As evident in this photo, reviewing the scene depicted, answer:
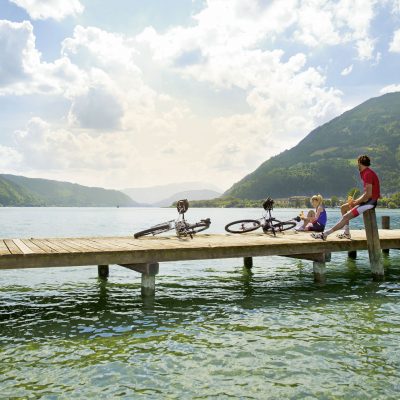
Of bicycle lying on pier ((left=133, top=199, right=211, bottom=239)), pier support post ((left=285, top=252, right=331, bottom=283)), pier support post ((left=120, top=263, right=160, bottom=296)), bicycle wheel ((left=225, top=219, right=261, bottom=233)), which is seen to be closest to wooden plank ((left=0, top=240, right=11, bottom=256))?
pier support post ((left=120, top=263, right=160, bottom=296))

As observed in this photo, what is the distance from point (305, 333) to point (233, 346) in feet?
6.31

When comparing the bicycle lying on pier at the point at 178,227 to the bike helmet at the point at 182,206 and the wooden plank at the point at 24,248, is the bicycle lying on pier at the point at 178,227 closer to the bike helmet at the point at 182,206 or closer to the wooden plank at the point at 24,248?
the bike helmet at the point at 182,206

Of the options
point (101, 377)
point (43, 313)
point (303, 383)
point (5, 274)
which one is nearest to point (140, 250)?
point (43, 313)

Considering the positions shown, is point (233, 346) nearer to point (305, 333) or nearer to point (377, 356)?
point (305, 333)

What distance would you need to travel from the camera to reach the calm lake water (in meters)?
7.16

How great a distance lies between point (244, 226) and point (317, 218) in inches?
125

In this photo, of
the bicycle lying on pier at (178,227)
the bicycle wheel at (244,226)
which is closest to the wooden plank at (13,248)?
the bicycle lying on pier at (178,227)

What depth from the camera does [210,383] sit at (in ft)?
23.9

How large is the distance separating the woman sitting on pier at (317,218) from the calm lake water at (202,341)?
2710mm

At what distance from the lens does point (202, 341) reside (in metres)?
9.49

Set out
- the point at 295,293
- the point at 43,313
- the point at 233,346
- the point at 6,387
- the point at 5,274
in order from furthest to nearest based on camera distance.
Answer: the point at 5,274 < the point at 295,293 < the point at 43,313 < the point at 233,346 < the point at 6,387

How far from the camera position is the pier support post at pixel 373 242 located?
1575 cm

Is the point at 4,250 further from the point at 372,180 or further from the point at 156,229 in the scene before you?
the point at 372,180

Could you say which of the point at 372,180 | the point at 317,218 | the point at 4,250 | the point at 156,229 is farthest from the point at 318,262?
the point at 4,250
